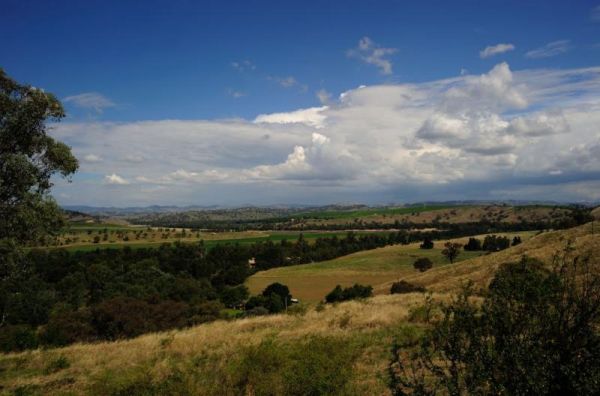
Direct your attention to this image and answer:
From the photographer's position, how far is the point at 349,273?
88.1m

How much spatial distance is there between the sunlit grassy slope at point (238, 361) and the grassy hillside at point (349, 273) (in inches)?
1928

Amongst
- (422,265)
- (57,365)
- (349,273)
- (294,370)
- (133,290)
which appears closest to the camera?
(294,370)

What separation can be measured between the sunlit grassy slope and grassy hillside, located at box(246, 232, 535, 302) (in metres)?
49.0

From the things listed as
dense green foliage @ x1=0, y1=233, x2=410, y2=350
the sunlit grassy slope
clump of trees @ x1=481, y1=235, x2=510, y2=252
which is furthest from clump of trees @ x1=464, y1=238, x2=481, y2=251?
the sunlit grassy slope

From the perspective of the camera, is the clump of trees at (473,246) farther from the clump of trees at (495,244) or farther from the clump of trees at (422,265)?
the clump of trees at (422,265)

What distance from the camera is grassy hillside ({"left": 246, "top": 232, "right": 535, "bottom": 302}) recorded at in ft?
251

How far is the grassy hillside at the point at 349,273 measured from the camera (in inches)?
3007

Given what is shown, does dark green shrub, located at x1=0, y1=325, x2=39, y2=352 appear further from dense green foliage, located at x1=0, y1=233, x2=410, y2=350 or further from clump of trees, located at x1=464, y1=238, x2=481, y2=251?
clump of trees, located at x1=464, y1=238, x2=481, y2=251

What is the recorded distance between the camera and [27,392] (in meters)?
11.6

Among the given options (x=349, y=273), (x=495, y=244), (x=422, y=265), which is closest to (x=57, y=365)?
(x=349, y=273)

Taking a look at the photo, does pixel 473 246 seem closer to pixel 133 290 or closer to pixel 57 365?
pixel 133 290

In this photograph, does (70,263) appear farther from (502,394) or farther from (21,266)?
(502,394)

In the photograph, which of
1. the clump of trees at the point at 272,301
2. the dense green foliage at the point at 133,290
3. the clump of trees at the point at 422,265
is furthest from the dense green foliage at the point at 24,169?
the clump of trees at the point at 422,265

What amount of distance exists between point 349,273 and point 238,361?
77.3 m
